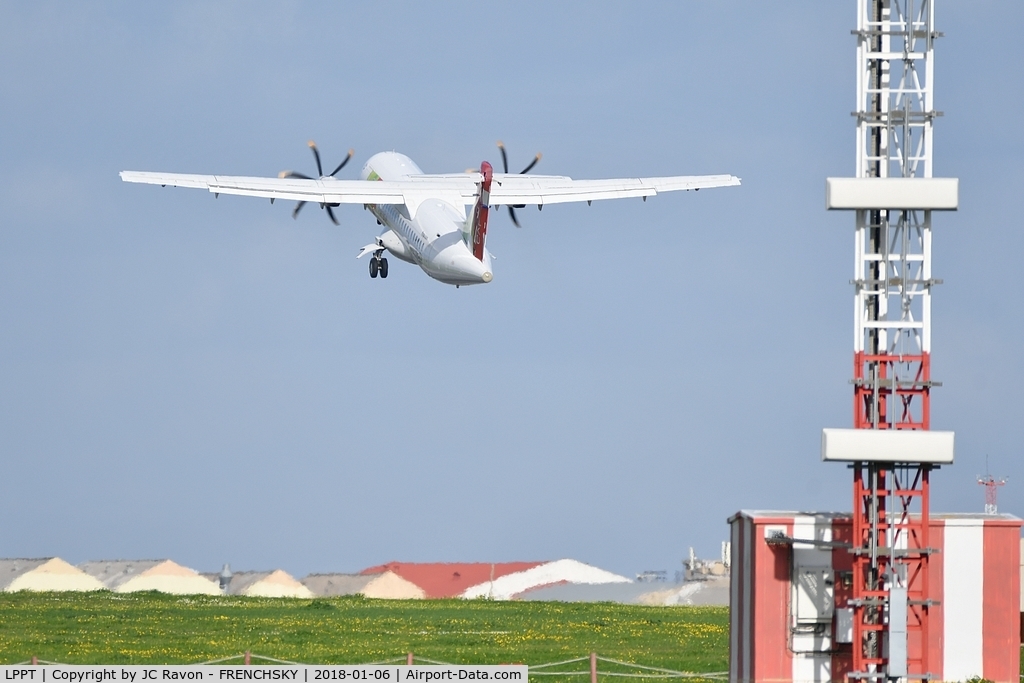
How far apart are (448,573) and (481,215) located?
45785 millimetres

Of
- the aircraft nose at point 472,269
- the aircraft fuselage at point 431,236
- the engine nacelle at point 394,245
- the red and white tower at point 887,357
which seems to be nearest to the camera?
the red and white tower at point 887,357

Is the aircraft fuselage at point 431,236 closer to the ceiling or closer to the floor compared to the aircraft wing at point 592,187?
closer to the floor

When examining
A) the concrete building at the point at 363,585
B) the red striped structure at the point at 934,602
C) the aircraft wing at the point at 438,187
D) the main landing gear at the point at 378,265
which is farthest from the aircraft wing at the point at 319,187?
the red striped structure at the point at 934,602

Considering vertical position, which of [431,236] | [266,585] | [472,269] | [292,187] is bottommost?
[266,585]

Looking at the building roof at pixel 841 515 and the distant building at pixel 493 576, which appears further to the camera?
the distant building at pixel 493 576

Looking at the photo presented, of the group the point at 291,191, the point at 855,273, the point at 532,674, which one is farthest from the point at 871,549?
the point at 291,191

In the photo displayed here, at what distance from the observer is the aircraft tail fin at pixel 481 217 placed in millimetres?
70875

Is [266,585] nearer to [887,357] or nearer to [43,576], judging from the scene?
[43,576]

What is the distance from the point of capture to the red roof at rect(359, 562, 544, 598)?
108 m

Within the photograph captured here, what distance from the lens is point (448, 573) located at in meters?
112

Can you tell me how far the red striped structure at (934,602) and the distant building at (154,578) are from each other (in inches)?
2795

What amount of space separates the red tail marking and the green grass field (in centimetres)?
1509

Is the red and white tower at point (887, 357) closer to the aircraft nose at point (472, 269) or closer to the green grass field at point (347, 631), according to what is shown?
the green grass field at point (347, 631)

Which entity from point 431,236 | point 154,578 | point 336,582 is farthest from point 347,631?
point 154,578
